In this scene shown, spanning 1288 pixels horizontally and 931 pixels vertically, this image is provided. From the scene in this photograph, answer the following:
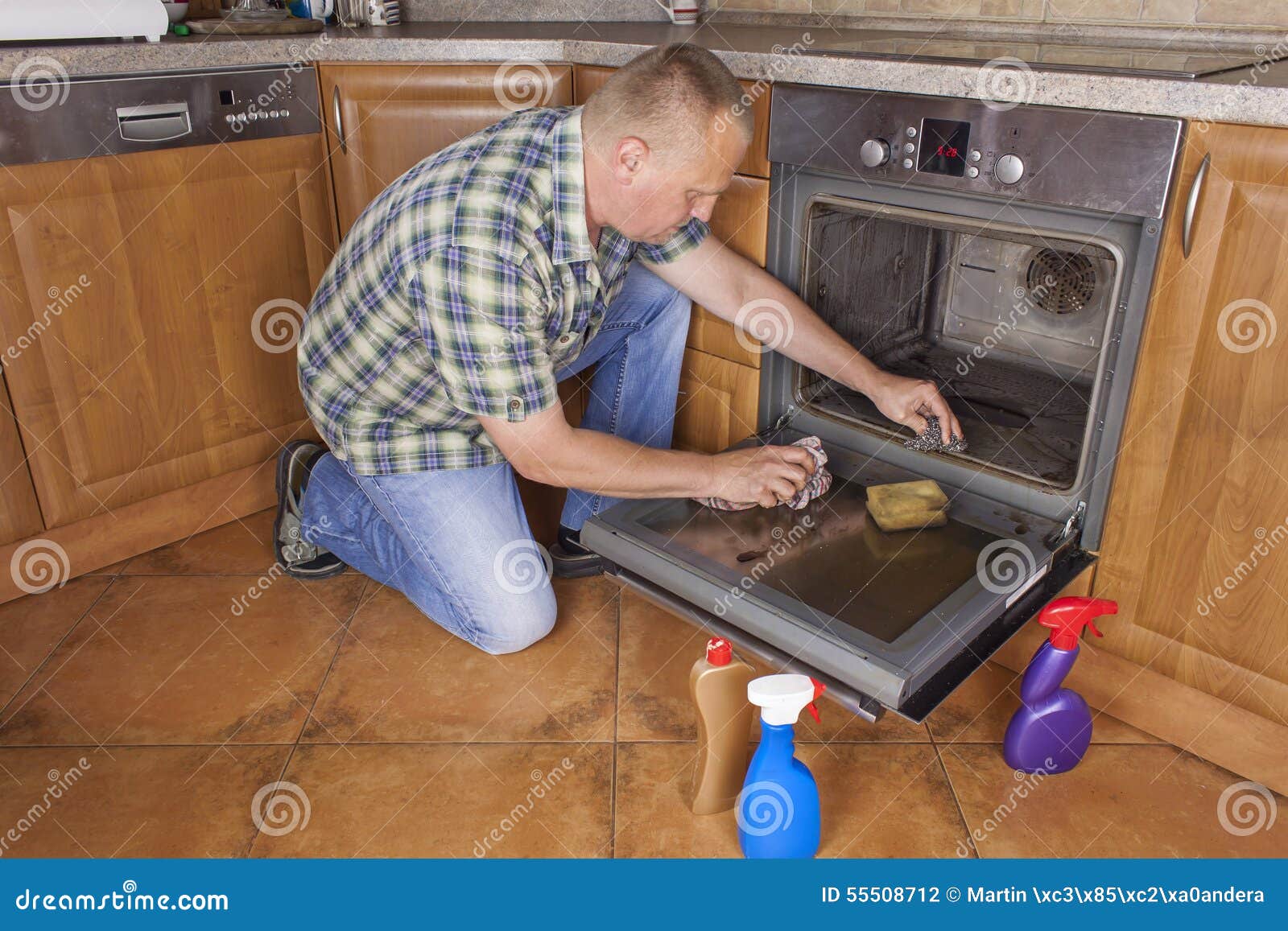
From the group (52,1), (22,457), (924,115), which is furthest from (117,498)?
(924,115)

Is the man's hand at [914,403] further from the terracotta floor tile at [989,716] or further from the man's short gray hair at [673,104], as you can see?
the man's short gray hair at [673,104]

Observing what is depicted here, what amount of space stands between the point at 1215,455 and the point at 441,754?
1111 millimetres

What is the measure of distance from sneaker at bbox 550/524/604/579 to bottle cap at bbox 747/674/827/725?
726 millimetres

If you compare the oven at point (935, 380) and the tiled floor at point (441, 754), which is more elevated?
the oven at point (935, 380)

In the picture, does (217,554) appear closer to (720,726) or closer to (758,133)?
(720,726)

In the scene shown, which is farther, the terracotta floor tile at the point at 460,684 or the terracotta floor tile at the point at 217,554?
the terracotta floor tile at the point at 217,554

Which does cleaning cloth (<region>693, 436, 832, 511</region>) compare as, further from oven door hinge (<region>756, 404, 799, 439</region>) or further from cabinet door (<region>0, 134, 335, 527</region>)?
cabinet door (<region>0, 134, 335, 527</region>)

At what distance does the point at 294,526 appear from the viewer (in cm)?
196

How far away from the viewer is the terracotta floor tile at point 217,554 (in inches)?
78.2

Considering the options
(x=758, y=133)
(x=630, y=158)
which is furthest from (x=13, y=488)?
(x=758, y=133)

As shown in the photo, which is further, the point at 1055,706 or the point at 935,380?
the point at 935,380

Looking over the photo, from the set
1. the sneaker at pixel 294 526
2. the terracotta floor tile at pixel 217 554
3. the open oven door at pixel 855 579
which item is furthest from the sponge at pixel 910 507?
the terracotta floor tile at pixel 217 554

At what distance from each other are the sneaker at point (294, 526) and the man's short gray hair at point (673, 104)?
0.97m

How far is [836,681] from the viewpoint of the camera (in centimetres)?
128
